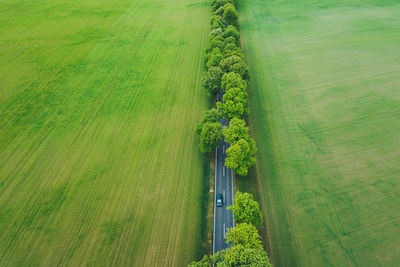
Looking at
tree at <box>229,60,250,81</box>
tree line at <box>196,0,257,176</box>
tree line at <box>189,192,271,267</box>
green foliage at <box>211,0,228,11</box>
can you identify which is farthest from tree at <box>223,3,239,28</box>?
tree line at <box>189,192,271,267</box>

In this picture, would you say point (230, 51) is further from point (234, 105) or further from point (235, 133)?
point (235, 133)

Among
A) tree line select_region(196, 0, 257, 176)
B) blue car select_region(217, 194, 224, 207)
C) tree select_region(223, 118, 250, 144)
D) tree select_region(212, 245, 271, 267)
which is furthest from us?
tree select_region(223, 118, 250, 144)

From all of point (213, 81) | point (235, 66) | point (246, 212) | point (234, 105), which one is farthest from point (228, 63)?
point (246, 212)

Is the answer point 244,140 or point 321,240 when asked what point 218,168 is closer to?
point 244,140

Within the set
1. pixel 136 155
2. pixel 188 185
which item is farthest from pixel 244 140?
pixel 136 155

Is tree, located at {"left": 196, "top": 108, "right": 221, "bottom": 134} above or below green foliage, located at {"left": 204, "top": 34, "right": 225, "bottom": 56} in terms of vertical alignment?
below

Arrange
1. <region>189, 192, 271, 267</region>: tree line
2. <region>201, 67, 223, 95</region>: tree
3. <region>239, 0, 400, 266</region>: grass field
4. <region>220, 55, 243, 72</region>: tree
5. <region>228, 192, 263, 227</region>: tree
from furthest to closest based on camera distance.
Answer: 1. <region>220, 55, 243, 72</region>: tree
2. <region>201, 67, 223, 95</region>: tree
3. <region>239, 0, 400, 266</region>: grass field
4. <region>228, 192, 263, 227</region>: tree
5. <region>189, 192, 271, 267</region>: tree line

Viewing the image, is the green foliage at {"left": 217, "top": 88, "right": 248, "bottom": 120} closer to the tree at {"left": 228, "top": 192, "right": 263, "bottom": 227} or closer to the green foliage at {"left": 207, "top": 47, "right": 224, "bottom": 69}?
the green foliage at {"left": 207, "top": 47, "right": 224, "bottom": 69}
